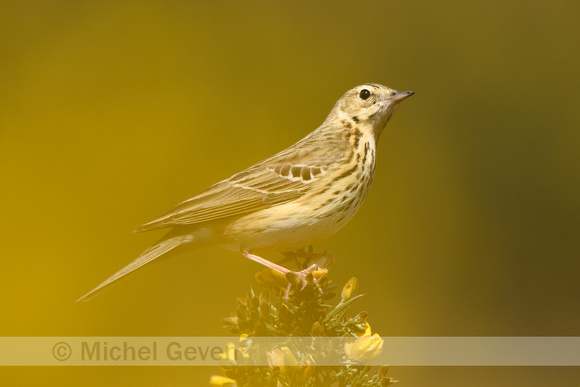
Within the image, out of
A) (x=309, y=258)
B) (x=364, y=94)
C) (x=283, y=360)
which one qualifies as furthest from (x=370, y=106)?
(x=283, y=360)

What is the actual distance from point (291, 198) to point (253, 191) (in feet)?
0.52

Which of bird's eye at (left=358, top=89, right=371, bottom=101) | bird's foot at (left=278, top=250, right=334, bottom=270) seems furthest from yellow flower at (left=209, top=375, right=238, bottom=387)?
bird's eye at (left=358, top=89, right=371, bottom=101)

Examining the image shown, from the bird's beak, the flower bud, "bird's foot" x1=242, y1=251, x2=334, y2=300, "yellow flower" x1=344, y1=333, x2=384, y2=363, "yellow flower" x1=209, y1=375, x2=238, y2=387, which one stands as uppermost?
the bird's beak

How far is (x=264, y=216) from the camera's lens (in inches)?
106

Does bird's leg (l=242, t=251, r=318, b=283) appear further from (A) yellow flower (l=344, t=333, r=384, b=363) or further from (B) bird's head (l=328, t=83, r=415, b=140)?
(B) bird's head (l=328, t=83, r=415, b=140)

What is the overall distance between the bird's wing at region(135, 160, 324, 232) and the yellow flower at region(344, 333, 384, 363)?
0.88 metres

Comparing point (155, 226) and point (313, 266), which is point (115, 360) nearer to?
point (155, 226)

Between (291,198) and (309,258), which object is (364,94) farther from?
(309,258)

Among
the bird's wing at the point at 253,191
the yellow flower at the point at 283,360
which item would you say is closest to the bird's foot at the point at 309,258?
the bird's wing at the point at 253,191

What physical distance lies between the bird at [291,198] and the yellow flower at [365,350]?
68cm

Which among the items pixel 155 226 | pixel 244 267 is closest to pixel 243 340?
pixel 155 226

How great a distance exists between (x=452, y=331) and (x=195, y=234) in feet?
7.93

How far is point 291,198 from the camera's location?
275cm

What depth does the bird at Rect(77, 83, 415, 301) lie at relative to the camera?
101 inches
